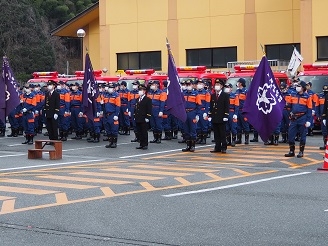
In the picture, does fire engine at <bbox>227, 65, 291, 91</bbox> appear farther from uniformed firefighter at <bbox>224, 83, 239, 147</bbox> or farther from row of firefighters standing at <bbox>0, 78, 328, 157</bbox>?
uniformed firefighter at <bbox>224, 83, 239, 147</bbox>

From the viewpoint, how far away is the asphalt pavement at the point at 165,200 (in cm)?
929

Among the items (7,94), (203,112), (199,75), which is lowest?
(203,112)

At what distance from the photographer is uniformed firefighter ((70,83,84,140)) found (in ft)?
84.1

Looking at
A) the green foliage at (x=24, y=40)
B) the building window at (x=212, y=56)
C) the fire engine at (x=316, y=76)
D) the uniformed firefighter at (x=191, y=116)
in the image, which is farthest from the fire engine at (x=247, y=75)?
the green foliage at (x=24, y=40)

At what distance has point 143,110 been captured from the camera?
21.9 meters

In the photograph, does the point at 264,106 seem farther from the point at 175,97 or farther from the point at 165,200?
the point at 165,200

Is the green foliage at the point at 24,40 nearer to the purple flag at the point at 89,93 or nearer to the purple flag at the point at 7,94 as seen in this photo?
the purple flag at the point at 7,94

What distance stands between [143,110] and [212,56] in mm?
18810

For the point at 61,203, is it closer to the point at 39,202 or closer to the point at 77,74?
the point at 39,202

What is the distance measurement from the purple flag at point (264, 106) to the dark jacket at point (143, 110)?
4.68m

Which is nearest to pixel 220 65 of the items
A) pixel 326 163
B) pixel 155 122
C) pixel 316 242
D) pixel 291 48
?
→ pixel 291 48

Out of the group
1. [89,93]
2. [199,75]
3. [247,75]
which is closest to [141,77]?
[199,75]

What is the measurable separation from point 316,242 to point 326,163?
284 inches

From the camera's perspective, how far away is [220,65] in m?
39.7
